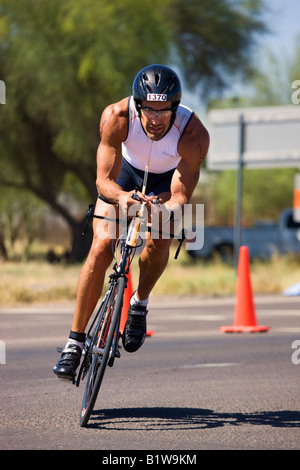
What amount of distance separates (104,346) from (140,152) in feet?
4.33

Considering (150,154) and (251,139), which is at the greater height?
(251,139)

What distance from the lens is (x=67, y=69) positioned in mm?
23312

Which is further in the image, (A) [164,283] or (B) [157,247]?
(A) [164,283]

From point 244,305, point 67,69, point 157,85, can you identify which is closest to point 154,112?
point 157,85

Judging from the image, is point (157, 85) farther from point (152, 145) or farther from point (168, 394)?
point (168, 394)

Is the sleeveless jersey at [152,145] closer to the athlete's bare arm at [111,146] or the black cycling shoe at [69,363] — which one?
the athlete's bare arm at [111,146]

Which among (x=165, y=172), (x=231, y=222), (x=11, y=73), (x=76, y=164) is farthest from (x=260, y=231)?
(x=165, y=172)

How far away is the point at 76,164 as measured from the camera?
2584cm

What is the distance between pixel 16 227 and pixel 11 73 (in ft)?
37.2

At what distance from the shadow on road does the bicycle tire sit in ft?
0.74

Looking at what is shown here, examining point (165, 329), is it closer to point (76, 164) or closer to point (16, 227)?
point (76, 164)

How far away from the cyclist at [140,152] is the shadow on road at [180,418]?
0.45 m

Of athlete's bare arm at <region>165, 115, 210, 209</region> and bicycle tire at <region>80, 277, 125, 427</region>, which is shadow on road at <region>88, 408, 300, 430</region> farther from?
athlete's bare arm at <region>165, 115, 210, 209</region>

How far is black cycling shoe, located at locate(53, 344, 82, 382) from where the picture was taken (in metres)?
5.29
